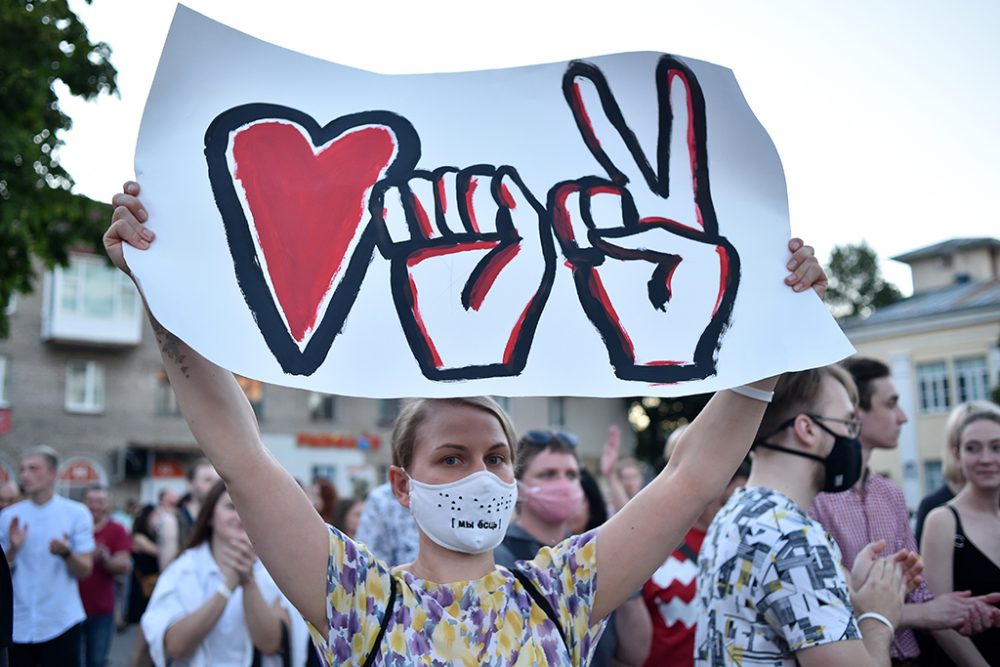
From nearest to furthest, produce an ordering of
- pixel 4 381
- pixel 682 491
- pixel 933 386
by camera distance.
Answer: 1. pixel 682 491
2. pixel 4 381
3. pixel 933 386

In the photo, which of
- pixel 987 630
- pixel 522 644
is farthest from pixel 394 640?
pixel 987 630

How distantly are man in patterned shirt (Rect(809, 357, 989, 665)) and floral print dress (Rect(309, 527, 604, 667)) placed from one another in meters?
1.82

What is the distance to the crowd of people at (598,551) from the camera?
1961 mm

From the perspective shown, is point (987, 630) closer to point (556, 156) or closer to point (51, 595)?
point (556, 156)

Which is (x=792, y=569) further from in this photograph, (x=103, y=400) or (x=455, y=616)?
(x=103, y=400)

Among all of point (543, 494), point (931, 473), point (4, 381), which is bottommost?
point (931, 473)

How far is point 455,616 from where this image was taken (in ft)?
6.55

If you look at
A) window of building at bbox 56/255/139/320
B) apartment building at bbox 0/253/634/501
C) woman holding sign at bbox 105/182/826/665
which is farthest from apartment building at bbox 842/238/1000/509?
woman holding sign at bbox 105/182/826/665

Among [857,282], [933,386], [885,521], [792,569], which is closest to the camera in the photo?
[792,569]

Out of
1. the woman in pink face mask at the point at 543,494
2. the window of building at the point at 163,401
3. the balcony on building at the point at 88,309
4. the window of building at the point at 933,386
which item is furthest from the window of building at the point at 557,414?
the woman in pink face mask at the point at 543,494

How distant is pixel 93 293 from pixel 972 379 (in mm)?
30504

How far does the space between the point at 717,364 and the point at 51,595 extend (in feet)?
20.1

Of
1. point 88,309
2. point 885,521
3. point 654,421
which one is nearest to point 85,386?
point 88,309

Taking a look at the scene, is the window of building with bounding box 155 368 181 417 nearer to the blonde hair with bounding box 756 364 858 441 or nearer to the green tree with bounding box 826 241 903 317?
the blonde hair with bounding box 756 364 858 441
